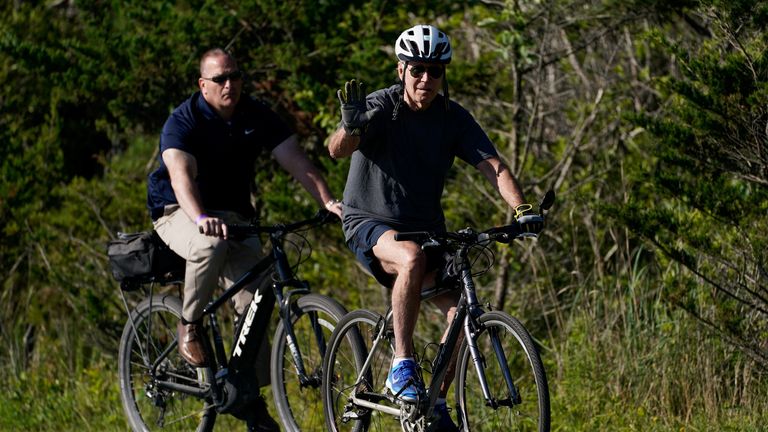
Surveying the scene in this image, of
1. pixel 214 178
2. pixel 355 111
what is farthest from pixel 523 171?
pixel 355 111

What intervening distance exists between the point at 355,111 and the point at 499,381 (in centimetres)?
136

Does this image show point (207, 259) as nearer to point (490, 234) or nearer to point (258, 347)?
point (258, 347)

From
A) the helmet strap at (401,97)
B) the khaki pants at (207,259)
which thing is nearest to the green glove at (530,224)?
the helmet strap at (401,97)

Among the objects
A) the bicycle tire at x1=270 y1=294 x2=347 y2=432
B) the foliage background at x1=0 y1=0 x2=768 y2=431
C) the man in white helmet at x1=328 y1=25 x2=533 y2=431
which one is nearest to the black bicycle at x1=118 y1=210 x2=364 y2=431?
the bicycle tire at x1=270 y1=294 x2=347 y2=432

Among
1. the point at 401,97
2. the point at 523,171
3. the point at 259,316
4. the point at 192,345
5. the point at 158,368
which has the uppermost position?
the point at 401,97

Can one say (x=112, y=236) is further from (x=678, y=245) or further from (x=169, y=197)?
(x=678, y=245)

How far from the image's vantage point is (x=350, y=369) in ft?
20.5

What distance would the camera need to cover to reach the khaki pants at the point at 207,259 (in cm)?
659

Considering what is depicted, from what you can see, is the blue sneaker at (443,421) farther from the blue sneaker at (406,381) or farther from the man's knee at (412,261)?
the man's knee at (412,261)

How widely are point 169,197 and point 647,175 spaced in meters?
2.52

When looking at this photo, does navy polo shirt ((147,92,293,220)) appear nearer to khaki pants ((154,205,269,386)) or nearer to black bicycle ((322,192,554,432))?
khaki pants ((154,205,269,386))

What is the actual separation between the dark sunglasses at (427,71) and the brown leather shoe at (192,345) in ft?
6.76

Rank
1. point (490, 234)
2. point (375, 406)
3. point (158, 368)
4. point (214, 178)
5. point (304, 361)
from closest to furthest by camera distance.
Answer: point (490, 234) → point (375, 406) → point (304, 361) → point (214, 178) → point (158, 368)

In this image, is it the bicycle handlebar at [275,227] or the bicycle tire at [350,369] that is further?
the bicycle handlebar at [275,227]
